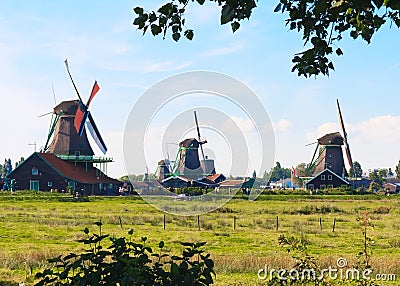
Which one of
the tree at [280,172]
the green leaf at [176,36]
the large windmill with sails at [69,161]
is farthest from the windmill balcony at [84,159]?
the tree at [280,172]

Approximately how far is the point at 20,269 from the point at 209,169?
241 feet

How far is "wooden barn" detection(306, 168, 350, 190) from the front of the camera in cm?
7481

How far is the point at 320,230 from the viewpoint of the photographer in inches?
887

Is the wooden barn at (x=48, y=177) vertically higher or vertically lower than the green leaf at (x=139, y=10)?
higher

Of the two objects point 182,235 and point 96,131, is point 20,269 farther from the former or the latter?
point 96,131

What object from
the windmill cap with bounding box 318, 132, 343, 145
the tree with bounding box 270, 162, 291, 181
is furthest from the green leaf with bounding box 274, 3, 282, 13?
the tree with bounding box 270, 162, 291, 181

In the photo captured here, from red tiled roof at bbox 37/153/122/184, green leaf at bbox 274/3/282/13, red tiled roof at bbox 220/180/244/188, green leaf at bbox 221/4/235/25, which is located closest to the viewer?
green leaf at bbox 221/4/235/25

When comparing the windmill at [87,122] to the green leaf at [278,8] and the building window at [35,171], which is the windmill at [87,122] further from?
the green leaf at [278,8]

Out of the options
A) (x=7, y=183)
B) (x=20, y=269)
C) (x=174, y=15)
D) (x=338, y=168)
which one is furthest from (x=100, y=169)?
(x=174, y=15)

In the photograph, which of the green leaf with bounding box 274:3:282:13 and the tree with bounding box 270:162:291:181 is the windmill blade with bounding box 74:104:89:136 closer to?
the green leaf with bounding box 274:3:282:13

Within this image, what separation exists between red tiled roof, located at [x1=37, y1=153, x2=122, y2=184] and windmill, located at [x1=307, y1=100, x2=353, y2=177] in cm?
3210

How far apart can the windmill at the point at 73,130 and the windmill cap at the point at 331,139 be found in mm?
35171

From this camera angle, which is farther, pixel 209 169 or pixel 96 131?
pixel 209 169

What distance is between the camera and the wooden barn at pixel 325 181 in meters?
74.8
